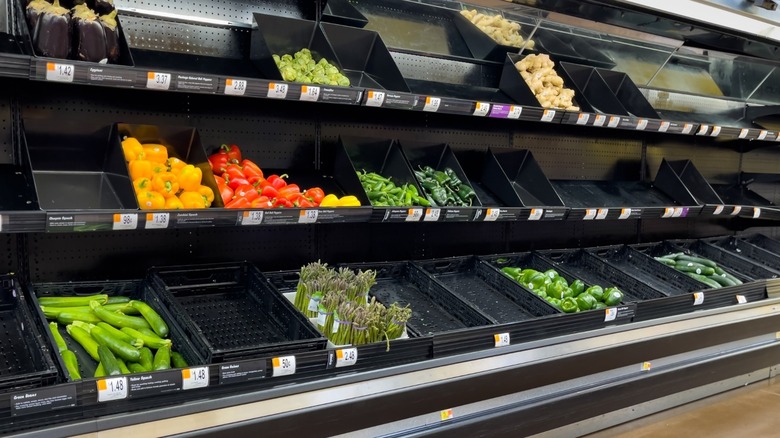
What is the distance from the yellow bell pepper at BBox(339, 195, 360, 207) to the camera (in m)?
3.10

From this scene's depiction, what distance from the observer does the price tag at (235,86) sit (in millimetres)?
2631

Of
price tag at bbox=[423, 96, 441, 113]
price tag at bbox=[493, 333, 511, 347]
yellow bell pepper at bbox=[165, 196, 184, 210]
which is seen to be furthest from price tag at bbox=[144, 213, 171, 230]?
price tag at bbox=[493, 333, 511, 347]

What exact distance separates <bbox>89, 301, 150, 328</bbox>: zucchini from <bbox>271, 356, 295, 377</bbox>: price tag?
56 cm

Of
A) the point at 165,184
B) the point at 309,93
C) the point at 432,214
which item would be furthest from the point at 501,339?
the point at 165,184

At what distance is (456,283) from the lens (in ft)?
12.3

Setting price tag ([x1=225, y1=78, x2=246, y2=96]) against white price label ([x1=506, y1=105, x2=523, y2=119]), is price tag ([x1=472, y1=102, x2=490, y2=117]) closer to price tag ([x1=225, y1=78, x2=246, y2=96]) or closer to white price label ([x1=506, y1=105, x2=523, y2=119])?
white price label ([x1=506, y1=105, x2=523, y2=119])

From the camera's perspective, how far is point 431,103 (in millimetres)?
3203

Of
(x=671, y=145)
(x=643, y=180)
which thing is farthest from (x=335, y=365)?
(x=671, y=145)

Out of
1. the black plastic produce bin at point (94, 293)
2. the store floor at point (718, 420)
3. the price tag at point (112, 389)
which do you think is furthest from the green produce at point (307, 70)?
the store floor at point (718, 420)

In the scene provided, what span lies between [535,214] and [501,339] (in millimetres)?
861

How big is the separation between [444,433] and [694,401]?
7.21 feet

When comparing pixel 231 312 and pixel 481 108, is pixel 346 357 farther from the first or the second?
pixel 481 108

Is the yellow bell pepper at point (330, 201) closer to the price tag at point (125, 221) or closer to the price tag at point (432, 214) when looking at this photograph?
the price tag at point (432, 214)

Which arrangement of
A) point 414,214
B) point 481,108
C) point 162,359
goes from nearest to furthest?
1. point 162,359
2. point 414,214
3. point 481,108
